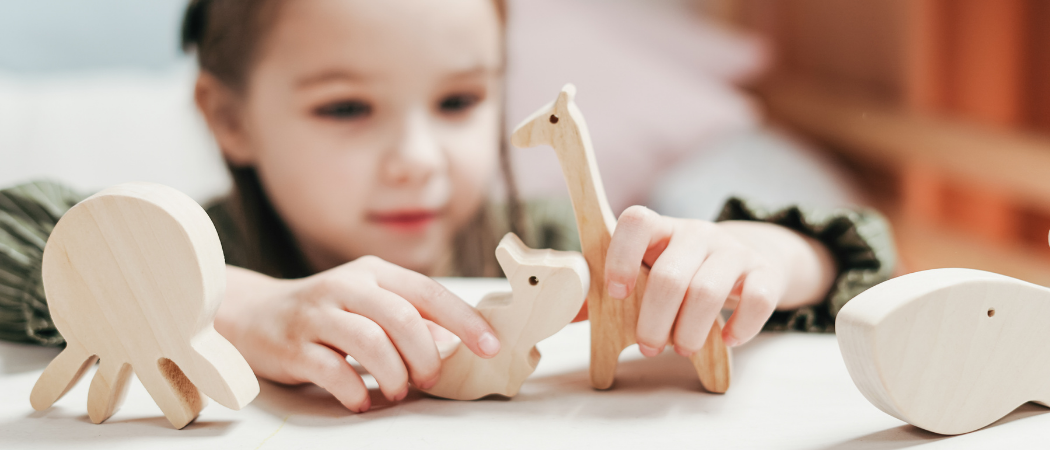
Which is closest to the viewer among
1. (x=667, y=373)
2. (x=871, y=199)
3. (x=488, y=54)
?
(x=667, y=373)

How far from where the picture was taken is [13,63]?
116 cm

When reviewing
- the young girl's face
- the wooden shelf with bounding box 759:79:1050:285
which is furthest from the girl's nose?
the wooden shelf with bounding box 759:79:1050:285

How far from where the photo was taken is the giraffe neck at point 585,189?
326mm

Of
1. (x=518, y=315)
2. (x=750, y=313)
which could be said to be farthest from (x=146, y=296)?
(x=750, y=313)

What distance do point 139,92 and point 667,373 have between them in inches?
39.7

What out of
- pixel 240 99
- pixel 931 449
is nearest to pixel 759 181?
pixel 240 99

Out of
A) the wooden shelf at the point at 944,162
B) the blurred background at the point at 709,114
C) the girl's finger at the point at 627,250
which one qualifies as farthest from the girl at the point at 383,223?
the wooden shelf at the point at 944,162

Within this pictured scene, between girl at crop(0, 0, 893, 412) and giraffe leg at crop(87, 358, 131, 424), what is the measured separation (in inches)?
2.5

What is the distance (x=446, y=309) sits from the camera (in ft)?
1.09

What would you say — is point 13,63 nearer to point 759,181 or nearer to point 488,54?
point 488,54

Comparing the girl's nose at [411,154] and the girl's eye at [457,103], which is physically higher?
the girl's eye at [457,103]

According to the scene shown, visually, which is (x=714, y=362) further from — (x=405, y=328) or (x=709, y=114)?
(x=709, y=114)

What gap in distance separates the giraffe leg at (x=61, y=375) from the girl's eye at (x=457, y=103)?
0.38m

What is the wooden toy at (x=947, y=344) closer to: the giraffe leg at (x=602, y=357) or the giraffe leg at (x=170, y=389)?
the giraffe leg at (x=602, y=357)
